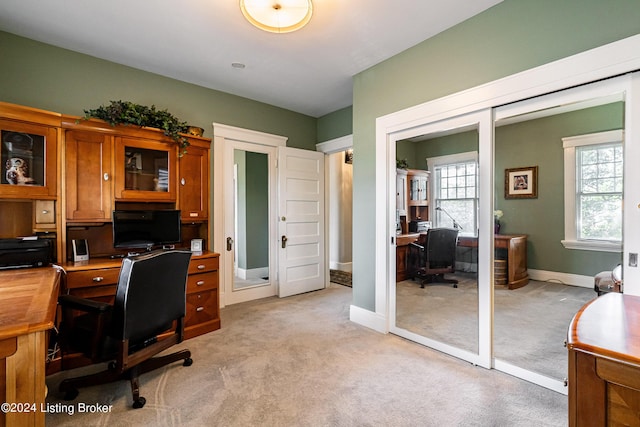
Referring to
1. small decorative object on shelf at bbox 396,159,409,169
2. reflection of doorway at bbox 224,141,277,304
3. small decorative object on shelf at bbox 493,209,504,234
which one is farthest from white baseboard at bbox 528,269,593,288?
reflection of doorway at bbox 224,141,277,304

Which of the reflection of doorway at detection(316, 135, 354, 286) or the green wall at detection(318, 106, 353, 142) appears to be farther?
the reflection of doorway at detection(316, 135, 354, 286)

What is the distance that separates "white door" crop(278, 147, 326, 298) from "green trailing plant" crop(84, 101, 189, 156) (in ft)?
4.81

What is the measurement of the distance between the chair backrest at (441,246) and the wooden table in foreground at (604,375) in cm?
157

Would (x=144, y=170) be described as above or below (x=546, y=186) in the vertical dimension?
above

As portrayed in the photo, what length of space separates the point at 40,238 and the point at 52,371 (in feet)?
3.35

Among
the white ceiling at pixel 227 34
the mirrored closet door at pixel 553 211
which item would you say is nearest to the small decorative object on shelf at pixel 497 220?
the mirrored closet door at pixel 553 211

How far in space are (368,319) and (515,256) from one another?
5.09 ft

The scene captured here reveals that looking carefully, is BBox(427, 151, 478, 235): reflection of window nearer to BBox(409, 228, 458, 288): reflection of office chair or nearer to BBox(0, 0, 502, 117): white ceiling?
BBox(409, 228, 458, 288): reflection of office chair

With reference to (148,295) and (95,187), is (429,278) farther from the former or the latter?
(95,187)

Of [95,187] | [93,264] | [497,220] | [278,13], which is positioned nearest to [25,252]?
[93,264]

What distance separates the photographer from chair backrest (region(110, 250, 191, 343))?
182 cm

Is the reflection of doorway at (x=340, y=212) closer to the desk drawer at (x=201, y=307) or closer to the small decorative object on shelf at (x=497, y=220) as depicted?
the desk drawer at (x=201, y=307)

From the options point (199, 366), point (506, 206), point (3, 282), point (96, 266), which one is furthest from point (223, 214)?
point (506, 206)

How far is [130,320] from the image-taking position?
1835 millimetres
